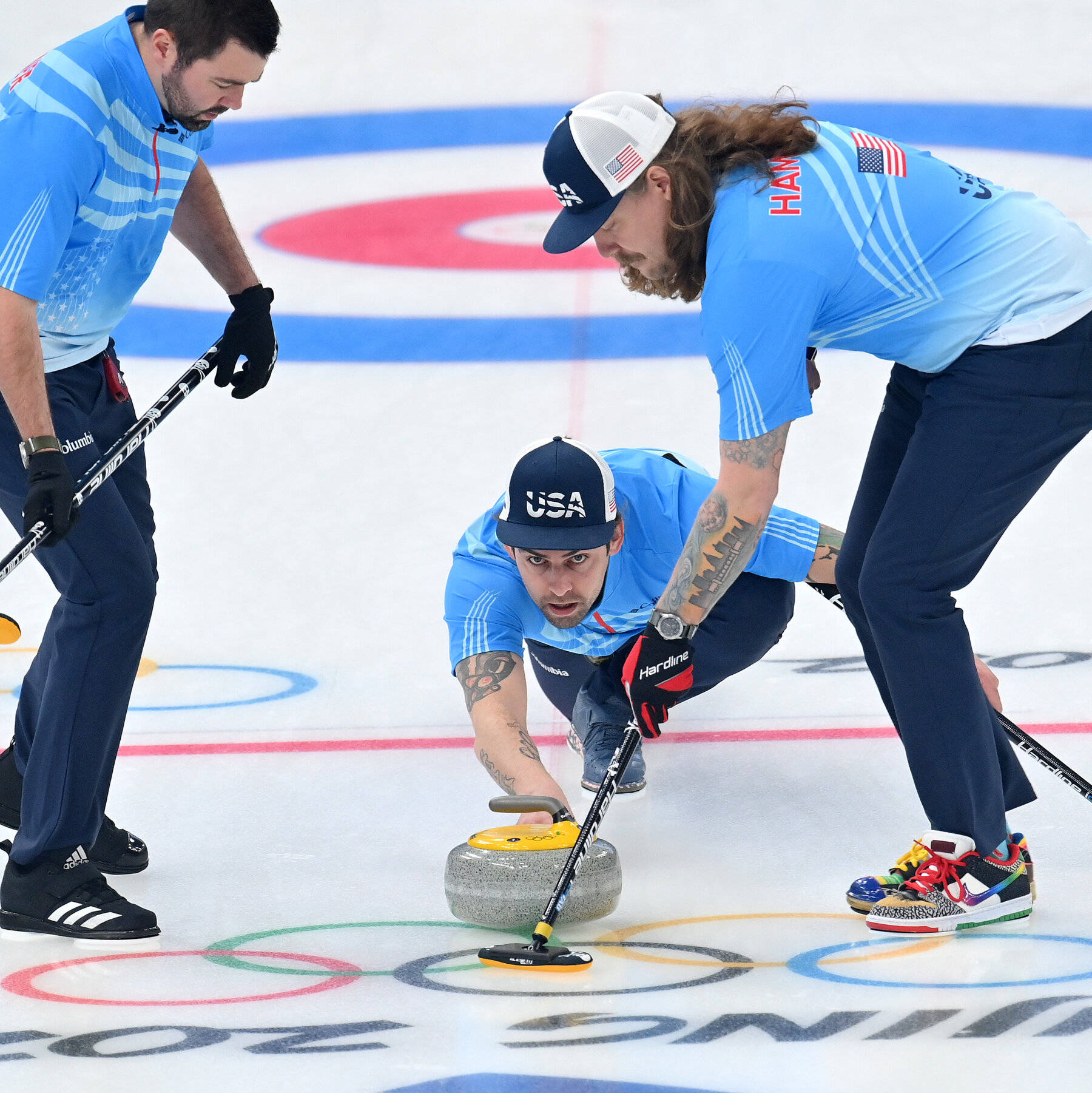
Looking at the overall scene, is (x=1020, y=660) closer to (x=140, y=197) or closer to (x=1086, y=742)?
(x=1086, y=742)

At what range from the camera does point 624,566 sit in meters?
3.65

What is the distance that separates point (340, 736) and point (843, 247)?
2030 mm

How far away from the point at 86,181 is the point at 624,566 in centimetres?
142

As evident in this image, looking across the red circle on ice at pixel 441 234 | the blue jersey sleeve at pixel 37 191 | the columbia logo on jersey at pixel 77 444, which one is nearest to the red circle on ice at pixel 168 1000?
the columbia logo on jersey at pixel 77 444

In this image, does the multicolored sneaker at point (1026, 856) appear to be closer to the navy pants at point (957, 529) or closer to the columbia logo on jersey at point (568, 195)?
the navy pants at point (957, 529)

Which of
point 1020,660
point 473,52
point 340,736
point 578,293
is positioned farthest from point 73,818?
point 473,52

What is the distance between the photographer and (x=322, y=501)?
582 centimetres

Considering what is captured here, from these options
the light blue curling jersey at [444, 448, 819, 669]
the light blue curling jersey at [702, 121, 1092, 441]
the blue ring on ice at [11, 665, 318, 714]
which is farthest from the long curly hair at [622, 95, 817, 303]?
the blue ring on ice at [11, 665, 318, 714]

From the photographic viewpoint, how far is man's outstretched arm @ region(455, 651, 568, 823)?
3.18 meters

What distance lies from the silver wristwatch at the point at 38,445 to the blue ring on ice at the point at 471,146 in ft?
13.5

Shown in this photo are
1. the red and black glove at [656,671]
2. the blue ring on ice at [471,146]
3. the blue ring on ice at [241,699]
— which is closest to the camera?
the red and black glove at [656,671]

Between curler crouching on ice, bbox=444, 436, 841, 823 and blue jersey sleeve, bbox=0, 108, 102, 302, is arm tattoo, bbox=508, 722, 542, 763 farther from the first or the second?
blue jersey sleeve, bbox=0, 108, 102, 302

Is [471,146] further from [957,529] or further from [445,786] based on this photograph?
[957,529]

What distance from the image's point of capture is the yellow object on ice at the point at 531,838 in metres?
2.92
